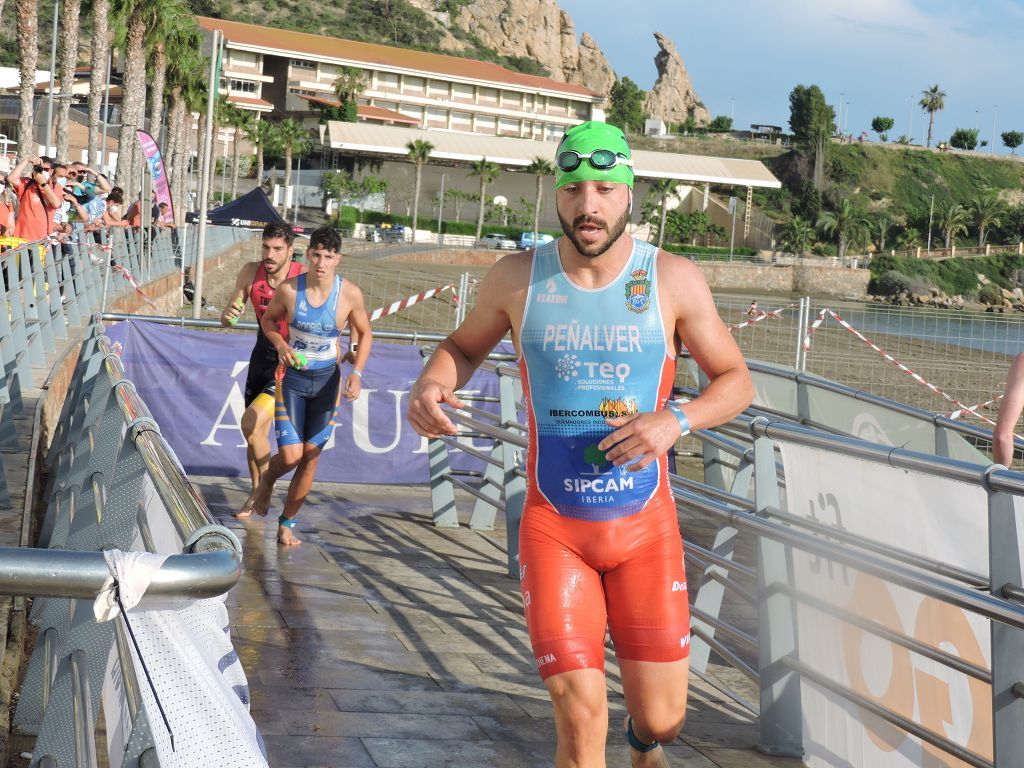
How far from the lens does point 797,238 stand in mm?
117438

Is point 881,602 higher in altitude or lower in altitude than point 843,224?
lower

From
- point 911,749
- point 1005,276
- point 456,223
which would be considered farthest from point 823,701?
point 1005,276

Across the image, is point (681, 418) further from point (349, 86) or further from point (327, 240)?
point (349, 86)

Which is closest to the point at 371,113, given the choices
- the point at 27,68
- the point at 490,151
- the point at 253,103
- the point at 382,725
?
the point at 253,103

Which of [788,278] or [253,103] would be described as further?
[253,103]

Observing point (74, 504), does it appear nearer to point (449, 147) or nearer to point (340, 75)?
point (449, 147)

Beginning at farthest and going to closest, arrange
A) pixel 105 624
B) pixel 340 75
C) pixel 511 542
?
1. pixel 340 75
2. pixel 511 542
3. pixel 105 624

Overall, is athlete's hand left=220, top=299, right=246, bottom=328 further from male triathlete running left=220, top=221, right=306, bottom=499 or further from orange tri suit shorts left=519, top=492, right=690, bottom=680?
orange tri suit shorts left=519, top=492, right=690, bottom=680

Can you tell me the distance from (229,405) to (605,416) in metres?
8.40

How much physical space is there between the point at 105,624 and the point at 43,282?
36.0 ft

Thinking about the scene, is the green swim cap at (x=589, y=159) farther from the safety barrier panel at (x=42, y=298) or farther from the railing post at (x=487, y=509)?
the railing post at (x=487, y=509)

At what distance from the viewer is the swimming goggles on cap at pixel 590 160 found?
401 centimetres

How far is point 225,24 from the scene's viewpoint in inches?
5044

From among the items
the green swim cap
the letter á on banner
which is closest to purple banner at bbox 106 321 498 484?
the letter á on banner
